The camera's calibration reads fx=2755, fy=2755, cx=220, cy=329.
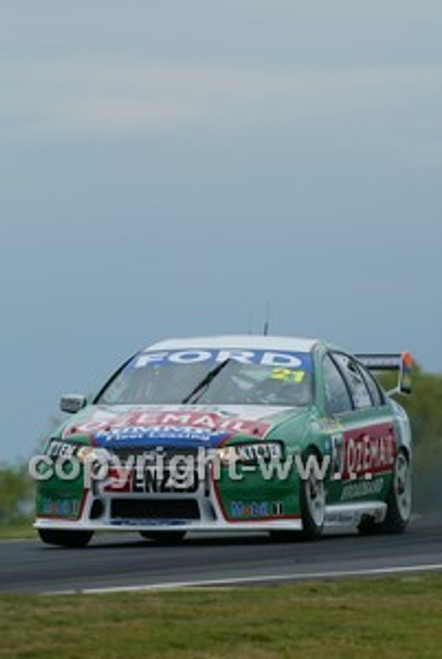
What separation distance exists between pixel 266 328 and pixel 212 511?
11.9 feet

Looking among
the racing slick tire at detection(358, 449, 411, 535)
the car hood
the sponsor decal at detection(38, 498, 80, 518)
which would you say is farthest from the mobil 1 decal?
the sponsor decal at detection(38, 498, 80, 518)

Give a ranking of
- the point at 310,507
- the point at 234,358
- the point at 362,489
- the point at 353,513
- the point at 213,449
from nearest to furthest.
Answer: the point at 213,449 < the point at 310,507 < the point at 234,358 < the point at 353,513 < the point at 362,489

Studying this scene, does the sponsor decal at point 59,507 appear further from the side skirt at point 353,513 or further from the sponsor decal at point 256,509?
the side skirt at point 353,513

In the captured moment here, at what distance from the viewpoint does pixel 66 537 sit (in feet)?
60.9

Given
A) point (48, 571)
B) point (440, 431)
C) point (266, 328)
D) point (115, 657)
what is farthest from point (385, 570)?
point (440, 431)

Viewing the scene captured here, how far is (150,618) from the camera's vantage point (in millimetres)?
11188

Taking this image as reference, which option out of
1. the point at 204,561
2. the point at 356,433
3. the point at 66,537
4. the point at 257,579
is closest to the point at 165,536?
the point at 66,537

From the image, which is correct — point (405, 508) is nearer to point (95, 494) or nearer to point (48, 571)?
point (95, 494)

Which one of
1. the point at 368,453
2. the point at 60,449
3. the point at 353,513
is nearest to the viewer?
the point at 60,449

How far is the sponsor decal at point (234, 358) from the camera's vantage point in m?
19.3

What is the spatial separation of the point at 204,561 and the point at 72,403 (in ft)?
11.8

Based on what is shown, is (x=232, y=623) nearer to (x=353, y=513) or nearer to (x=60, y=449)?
(x=60, y=449)

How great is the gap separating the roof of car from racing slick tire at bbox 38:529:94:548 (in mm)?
1791

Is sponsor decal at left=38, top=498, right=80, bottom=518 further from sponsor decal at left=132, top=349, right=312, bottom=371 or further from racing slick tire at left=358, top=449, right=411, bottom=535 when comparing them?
racing slick tire at left=358, top=449, right=411, bottom=535
